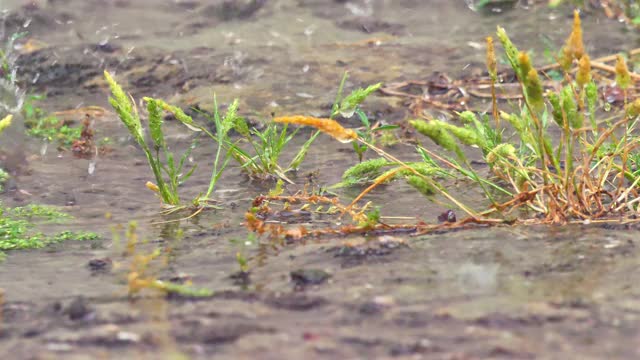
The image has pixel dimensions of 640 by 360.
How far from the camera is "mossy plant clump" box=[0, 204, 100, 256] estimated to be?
133 inches

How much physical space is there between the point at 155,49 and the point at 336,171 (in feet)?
8.03

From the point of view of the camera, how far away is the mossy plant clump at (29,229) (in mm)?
3377

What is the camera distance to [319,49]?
6.38 meters

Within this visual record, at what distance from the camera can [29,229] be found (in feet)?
11.9

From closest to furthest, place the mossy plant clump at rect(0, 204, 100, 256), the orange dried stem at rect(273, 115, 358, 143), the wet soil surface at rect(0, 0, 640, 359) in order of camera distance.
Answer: the wet soil surface at rect(0, 0, 640, 359) → the orange dried stem at rect(273, 115, 358, 143) → the mossy plant clump at rect(0, 204, 100, 256)

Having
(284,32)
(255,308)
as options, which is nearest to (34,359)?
(255,308)

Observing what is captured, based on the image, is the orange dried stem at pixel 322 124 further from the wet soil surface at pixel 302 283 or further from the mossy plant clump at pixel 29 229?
the mossy plant clump at pixel 29 229

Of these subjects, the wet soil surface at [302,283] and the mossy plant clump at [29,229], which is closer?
the wet soil surface at [302,283]

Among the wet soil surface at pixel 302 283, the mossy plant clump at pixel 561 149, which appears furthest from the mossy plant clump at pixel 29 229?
the mossy plant clump at pixel 561 149

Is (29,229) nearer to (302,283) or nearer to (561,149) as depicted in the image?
(302,283)

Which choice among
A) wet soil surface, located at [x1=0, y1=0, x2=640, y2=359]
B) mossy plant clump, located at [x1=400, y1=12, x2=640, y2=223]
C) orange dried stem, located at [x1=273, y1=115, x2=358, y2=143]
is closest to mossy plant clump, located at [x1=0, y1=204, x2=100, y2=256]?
wet soil surface, located at [x1=0, y1=0, x2=640, y2=359]

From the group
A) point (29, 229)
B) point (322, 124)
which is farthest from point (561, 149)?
point (29, 229)

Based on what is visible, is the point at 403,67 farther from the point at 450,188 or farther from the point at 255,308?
the point at 255,308

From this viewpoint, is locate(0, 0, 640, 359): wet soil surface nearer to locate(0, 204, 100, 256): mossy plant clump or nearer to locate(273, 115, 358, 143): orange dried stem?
locate(0, 204, 100, 256): mossy plant clump
